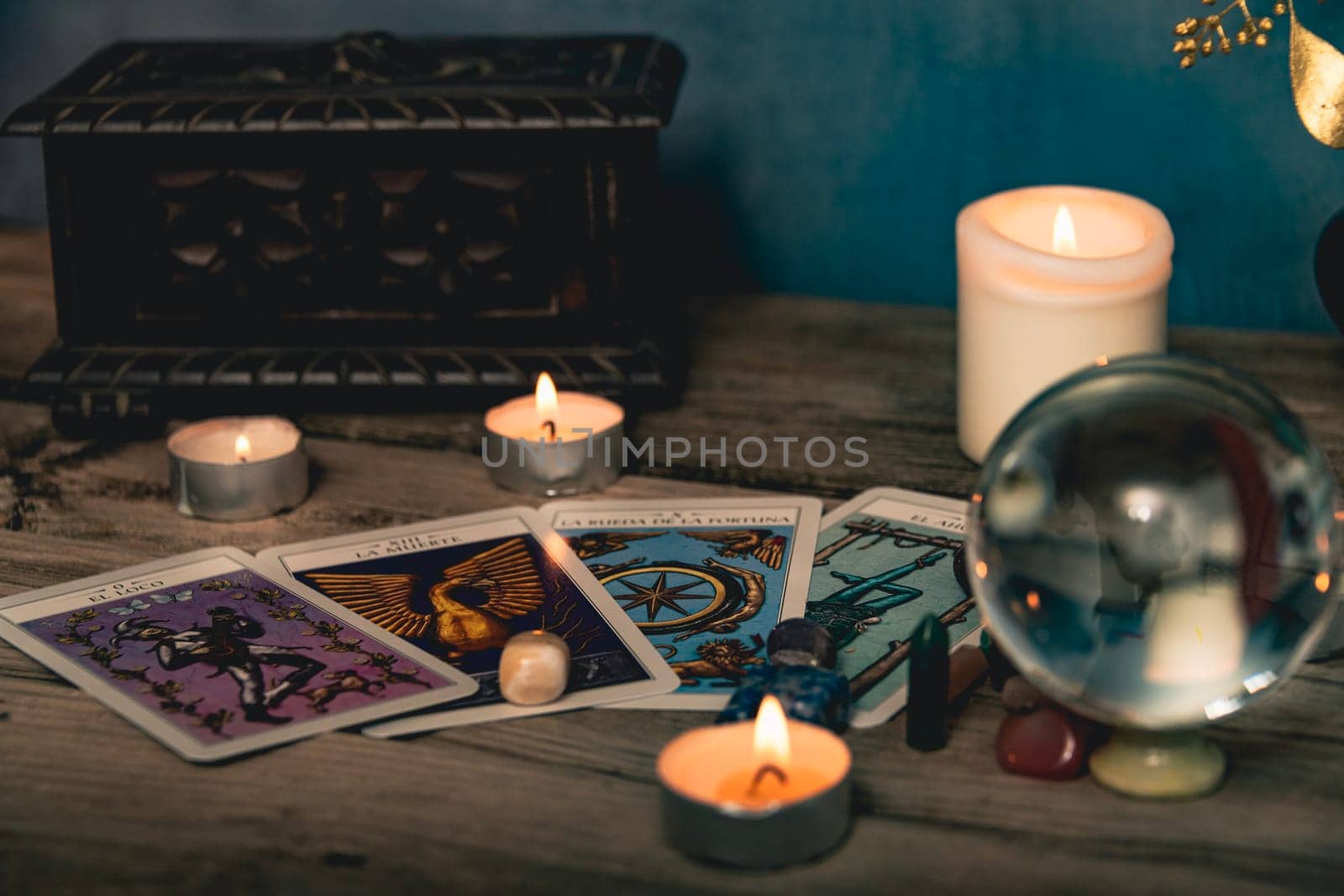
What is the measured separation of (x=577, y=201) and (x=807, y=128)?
0.47 metres

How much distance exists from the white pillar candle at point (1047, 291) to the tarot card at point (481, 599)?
367 mm

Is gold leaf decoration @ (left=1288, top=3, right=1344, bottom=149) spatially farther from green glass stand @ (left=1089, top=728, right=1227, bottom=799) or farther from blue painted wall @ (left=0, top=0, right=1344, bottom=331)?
green glass stand @ (left=1089, top=728, right=1227, bottom=799)

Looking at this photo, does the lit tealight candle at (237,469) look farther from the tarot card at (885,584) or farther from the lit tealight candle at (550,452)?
the tarot card at (885,584)

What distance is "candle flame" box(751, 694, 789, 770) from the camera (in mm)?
712

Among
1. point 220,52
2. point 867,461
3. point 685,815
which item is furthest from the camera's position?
point 220,52

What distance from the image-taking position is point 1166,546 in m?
0.70

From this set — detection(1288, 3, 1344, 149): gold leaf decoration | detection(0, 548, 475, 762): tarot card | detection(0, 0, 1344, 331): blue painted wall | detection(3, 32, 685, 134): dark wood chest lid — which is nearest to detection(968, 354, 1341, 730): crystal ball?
detection(0, 548, 475, 762): tarot card

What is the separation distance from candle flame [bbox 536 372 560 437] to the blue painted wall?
58 centimetres

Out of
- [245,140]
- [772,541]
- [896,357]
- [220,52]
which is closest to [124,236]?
[245,140]

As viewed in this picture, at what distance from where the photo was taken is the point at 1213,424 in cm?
70

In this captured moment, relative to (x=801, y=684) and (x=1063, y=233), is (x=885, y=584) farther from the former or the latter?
(x=1063, y=233)

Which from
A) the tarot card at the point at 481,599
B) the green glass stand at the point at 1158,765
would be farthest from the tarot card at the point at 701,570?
the green glass stand at the point at 1158,765

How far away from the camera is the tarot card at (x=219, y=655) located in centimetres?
83

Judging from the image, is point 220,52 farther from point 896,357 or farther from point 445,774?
point 445,774
